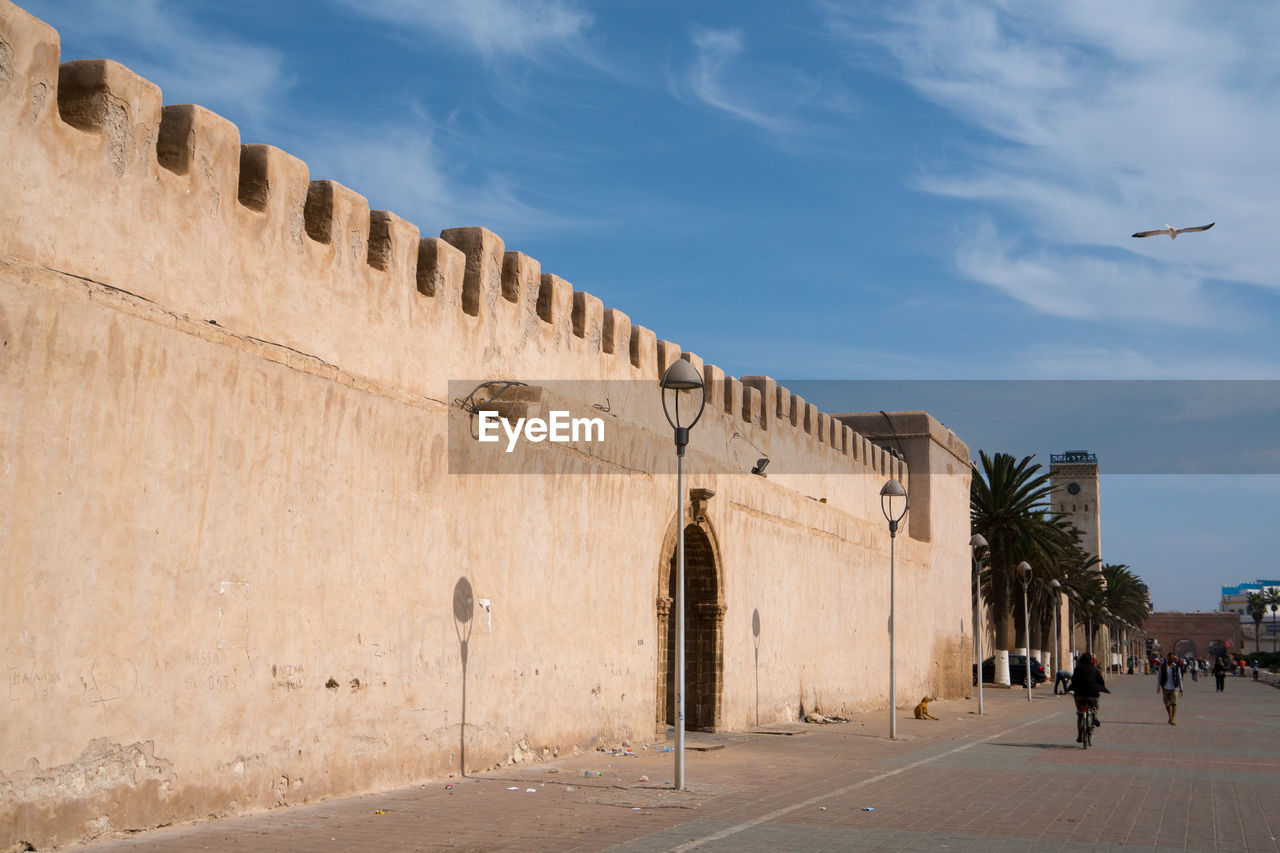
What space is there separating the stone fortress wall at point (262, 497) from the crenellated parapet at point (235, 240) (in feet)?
0.09

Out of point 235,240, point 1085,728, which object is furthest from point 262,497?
point 1085,728

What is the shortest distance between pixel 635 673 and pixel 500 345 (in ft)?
16.6

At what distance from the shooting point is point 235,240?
9.96 meters

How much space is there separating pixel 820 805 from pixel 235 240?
6.91 metres

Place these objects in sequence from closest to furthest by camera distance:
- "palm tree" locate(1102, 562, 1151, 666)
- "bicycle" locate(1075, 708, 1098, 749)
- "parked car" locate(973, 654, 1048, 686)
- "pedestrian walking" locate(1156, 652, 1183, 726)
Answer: "bicycle" locate(1075, 708, 1098, 749)
"pedestrian walking" locate(1156, 652, 1183, 726)
"parked car" locate(973, 654, 1048, 686)
"palm tree" locate(1102, 562, 1151, 666)

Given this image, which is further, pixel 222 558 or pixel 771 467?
pixel 771 467

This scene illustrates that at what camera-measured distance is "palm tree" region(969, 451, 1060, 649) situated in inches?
1713

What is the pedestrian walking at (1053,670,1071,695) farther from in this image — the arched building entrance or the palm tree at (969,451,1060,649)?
the arched building entrance

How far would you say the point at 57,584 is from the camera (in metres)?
7.93

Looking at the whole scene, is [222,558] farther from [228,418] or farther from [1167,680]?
[1167,680]

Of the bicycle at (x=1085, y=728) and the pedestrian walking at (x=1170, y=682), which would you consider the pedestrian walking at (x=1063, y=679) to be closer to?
the pedestrian walking at (x=1170, y=682)

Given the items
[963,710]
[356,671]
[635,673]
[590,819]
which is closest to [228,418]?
[356,671]

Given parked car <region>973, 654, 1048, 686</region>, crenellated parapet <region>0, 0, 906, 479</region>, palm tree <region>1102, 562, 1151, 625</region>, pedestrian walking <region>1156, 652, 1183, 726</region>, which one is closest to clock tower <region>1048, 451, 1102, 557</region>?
palm tree <region>1102, 562, 1151, 625</region>

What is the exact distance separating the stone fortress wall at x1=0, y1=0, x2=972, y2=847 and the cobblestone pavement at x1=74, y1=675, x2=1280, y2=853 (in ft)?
1.87
